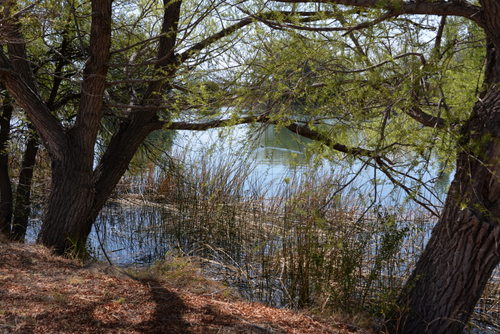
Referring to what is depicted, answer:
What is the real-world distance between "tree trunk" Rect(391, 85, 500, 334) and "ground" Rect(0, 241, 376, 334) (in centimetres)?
56

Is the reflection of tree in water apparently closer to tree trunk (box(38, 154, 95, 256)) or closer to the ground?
the ground

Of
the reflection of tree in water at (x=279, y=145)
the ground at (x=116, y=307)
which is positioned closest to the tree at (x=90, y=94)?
the reflection of tree in water at (x=279, y=145)

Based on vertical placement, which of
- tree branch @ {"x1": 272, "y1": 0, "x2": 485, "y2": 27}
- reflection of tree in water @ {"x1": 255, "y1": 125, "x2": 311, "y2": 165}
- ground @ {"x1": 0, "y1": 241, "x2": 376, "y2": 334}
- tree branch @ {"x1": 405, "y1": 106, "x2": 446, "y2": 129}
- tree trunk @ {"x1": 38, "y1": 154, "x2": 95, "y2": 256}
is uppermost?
tree branch @ {"x1": 272, "y1": 0, "x2": 485, "y2": 27}

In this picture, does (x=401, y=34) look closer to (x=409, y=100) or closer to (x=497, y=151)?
(x=409, y=100)

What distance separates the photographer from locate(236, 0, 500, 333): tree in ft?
9.98

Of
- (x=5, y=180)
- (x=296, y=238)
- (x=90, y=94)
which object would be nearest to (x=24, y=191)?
(x=5, y=180)

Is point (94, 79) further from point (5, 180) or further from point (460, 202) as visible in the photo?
point (460, 202)

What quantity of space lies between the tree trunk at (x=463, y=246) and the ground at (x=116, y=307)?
56cm

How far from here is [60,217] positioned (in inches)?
191

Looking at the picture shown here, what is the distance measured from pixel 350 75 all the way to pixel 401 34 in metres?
0.48

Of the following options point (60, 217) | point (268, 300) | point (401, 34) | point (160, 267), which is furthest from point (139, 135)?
point (401, 34)

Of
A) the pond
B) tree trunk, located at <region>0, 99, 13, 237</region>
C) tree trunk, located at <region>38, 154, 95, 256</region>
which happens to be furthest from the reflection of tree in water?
tree trunk, located at <region>0, 99, 13, 237</region>

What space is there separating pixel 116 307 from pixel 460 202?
7.11ft

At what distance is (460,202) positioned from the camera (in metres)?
3.08
